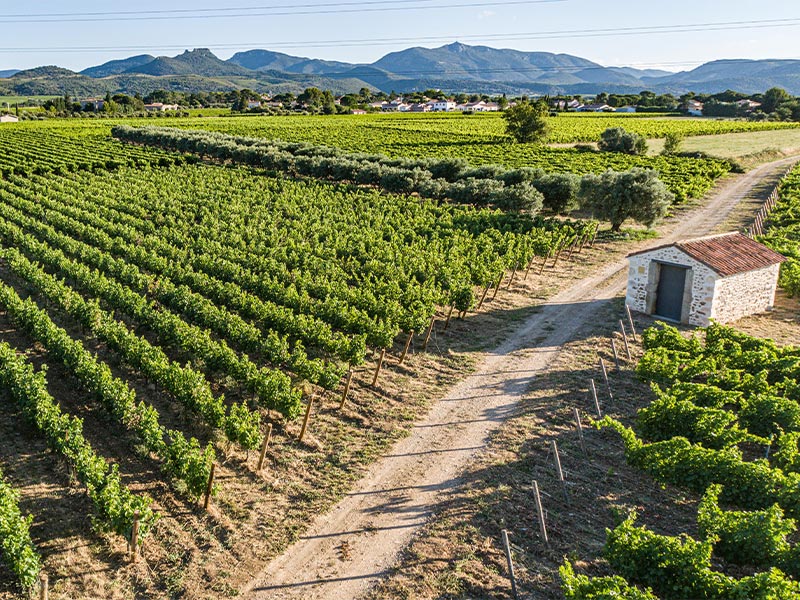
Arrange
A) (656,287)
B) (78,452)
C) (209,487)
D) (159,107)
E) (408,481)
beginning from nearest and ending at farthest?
(209,487) → (78,452) → (408,481) → (656,287) → (159,107)

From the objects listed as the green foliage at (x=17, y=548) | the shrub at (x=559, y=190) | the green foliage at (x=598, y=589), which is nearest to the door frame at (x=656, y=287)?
the green foliage at (x=598, y=589)

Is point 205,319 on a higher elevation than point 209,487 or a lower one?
higher

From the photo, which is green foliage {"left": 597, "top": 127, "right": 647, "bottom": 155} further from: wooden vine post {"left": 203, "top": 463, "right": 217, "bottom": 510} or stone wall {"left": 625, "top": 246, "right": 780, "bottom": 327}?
wooden vine post {"left": 203, "top": 463, "right": 217, "bottom": 510}

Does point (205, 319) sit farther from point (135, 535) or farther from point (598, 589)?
point (598, 589)

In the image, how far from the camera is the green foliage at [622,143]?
84.4 m

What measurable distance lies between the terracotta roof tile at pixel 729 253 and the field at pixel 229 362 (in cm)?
450

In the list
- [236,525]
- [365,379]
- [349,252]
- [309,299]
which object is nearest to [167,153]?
[349,252]

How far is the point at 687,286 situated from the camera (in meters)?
25.4

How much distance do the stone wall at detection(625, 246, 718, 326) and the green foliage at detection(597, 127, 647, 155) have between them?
63060 millimetres

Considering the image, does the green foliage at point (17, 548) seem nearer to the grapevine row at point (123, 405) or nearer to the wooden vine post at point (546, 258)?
the grapevine row at point (123, 405)

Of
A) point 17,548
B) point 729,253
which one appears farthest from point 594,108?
point 17,548

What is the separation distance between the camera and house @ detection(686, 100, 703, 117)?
163725 millimetres

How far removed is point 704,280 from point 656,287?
2.15 metres

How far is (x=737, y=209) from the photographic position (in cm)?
5256
